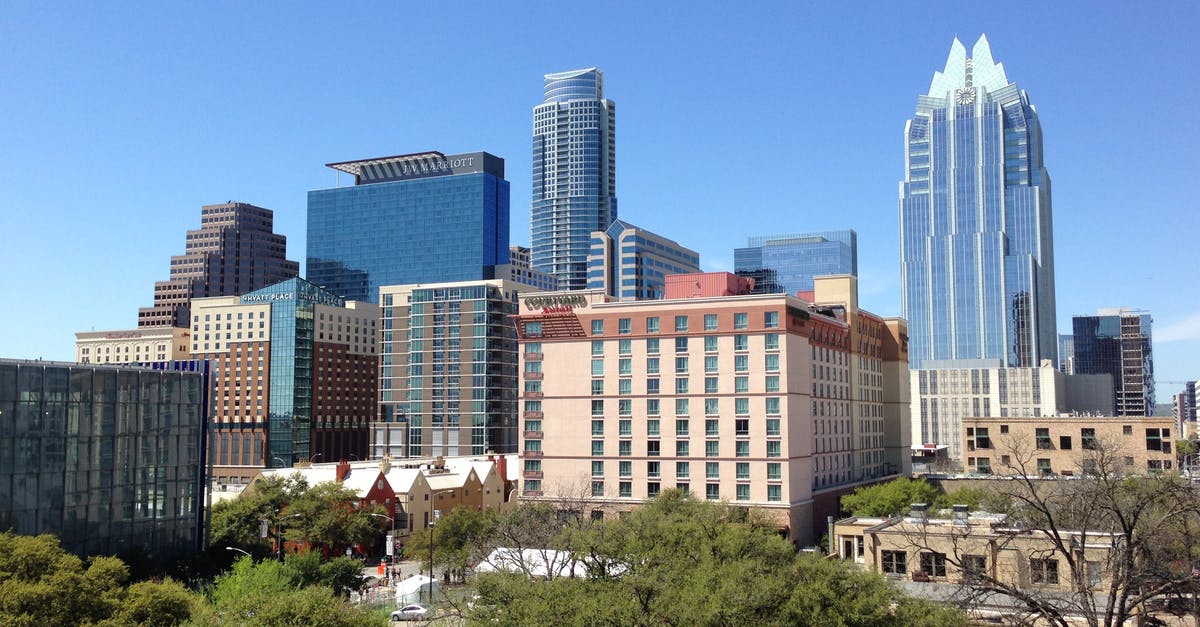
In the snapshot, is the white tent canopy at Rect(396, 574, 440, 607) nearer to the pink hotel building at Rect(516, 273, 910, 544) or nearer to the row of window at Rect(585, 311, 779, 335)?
the pink hotel building at Rect(516, 273, 910, 544)

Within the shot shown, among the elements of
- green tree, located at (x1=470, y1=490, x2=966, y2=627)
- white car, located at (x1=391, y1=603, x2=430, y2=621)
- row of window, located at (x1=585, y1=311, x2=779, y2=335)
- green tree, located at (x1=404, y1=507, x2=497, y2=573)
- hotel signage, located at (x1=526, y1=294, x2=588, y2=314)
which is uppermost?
hotel signage, located at (x1=526, y1=294, x2=588, y2=314)

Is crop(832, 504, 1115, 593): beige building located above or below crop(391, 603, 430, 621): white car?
above

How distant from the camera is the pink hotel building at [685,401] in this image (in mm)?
119062

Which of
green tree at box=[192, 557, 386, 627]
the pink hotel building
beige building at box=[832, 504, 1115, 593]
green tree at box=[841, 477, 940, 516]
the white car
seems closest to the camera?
green tree at box=[192, 557, 386, 627]

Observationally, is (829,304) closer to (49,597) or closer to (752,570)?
(752,570)

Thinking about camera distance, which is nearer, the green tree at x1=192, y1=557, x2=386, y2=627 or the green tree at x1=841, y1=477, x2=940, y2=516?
the green tree at x1=192, y1=557, x2=386, y2=627

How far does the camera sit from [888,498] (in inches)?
4811

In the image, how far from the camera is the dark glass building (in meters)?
78.8

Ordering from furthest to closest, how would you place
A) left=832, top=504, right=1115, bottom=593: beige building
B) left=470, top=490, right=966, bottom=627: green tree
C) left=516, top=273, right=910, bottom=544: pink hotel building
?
left=516, top=273, right=910, bottom=544: pink hotel building → left=832, top=504, right=1115, bottom=593: beige building → left=470, top=490, right=966, bottom=627: green tree

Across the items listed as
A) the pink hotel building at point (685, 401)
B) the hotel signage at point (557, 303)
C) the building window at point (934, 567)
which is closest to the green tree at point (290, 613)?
the building window at point (934, 567)

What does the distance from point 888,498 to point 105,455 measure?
8545 centimetres

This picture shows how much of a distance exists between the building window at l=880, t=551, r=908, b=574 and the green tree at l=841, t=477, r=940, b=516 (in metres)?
40.1

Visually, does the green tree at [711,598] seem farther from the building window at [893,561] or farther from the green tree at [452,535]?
the green tree at [452,535]

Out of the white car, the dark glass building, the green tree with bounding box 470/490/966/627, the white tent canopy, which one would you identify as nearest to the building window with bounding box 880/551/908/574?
the green tree with bounding box 470/490/966/627
